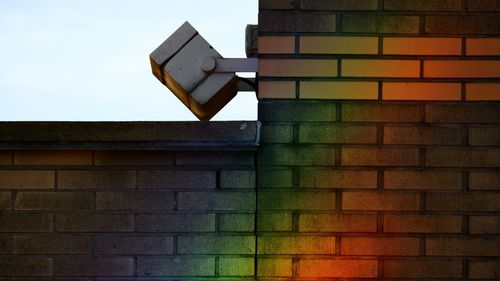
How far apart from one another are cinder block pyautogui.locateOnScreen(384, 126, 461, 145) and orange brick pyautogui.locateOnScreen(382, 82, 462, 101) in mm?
134

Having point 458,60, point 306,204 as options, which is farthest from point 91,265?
point 458,60

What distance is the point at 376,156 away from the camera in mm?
2697

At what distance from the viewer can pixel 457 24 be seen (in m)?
2.72

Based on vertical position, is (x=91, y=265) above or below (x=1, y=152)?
below

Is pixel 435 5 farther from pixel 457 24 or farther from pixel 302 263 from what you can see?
pixel 302 263

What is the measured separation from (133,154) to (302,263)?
897mm

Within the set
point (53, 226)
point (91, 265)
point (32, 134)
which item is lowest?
point (91, 265)

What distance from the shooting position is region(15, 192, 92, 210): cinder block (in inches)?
109

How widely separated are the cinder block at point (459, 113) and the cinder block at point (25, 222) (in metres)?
1.78

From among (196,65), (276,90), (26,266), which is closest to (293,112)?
(276,90)

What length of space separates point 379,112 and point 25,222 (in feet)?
5.49

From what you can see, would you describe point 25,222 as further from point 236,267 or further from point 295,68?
point 295,68

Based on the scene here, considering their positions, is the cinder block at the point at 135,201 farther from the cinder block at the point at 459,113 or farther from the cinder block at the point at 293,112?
the cinder block at the point at 459,113

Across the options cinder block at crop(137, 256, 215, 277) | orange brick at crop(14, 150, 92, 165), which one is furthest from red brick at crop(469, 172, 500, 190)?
orange brick at crop(14, 150, 92, 165)
